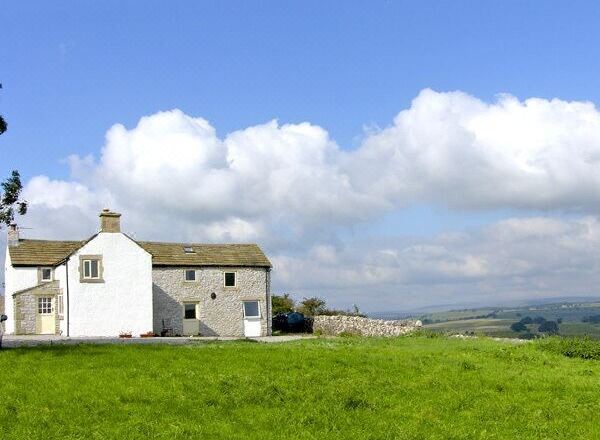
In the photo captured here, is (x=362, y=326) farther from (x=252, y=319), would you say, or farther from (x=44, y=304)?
(x=44, y=304)

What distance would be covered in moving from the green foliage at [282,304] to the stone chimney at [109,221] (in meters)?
24.1

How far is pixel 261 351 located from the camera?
28328 millimetres

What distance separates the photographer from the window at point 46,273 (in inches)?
2360

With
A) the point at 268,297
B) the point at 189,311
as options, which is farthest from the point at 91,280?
the point at 268,297

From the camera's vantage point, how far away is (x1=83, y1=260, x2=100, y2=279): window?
55.7 meters

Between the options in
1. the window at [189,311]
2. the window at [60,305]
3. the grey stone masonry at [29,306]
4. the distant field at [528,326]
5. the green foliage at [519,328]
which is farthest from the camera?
the green foliage at [519,328]

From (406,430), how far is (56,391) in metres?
9.03

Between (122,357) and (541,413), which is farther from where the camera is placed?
(122,357)

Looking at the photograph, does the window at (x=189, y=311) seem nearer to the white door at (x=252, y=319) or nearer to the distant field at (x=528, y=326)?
the white door at (x=252, y=319)

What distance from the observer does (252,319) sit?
62.7 metres

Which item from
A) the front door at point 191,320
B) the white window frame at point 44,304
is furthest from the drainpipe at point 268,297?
the white window frame at point 44,304

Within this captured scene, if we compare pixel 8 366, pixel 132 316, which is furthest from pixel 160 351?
pixel 132 316

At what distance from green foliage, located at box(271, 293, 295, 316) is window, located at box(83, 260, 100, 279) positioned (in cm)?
2450

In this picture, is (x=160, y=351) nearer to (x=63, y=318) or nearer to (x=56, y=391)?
(x=56, y=391)
